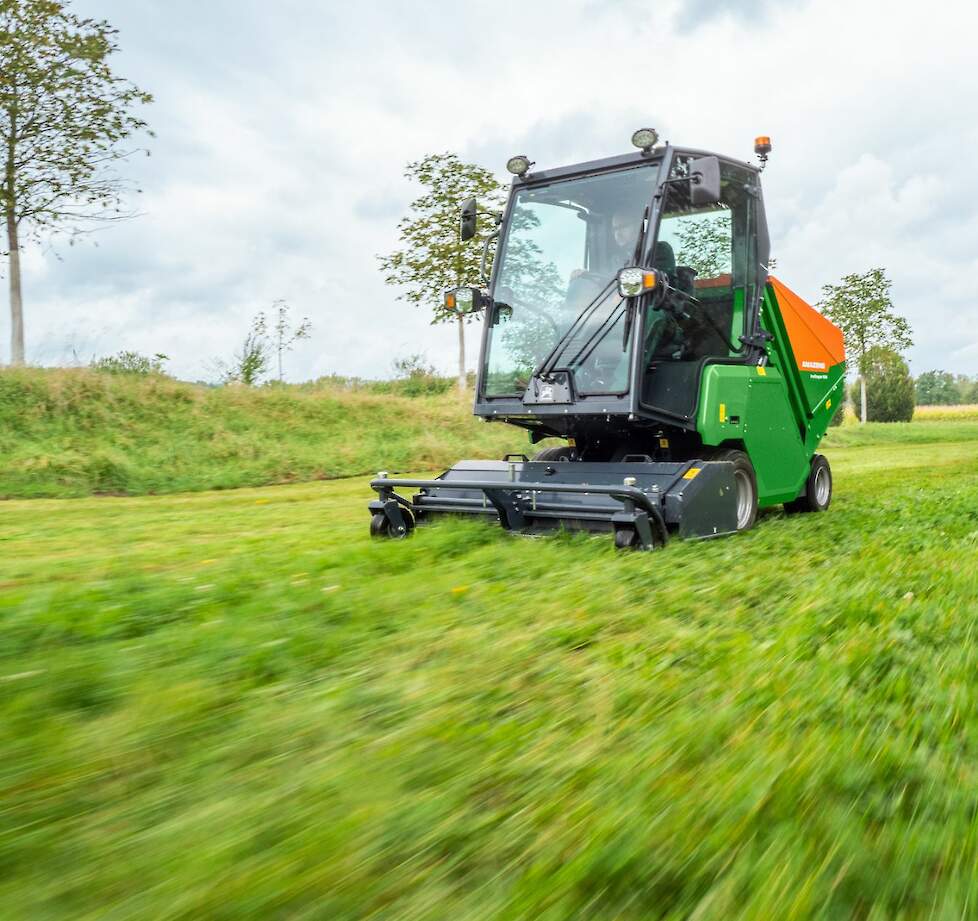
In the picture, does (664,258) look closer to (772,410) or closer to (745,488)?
(772,410)

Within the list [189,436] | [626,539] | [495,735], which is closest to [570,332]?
[626,539]

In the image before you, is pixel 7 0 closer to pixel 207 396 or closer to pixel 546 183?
pixel 207 396

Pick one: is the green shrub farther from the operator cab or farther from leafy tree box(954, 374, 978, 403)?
leafy tree box(954, 374, 978, 403)

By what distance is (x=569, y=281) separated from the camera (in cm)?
673

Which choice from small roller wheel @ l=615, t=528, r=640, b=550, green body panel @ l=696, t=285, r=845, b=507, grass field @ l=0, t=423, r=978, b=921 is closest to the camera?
grass field @ l=0, t=423, r=978, b=921

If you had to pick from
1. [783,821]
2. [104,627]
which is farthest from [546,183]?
[783,821]

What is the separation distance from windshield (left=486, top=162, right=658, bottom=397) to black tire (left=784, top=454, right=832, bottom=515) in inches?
116

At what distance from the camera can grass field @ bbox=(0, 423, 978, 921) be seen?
1760mm

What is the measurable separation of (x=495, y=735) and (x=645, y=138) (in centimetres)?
497

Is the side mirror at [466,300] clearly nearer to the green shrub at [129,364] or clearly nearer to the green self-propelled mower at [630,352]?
the green self-propelled mower at [630,352]

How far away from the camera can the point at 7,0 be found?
15.5 meters

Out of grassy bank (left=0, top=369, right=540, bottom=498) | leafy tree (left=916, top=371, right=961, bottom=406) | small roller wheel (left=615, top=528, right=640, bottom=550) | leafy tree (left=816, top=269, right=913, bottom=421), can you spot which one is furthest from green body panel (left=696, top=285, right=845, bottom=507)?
leafy tree (left=916, top=371, right=961, bottom=406)

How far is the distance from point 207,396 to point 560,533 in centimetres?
1206

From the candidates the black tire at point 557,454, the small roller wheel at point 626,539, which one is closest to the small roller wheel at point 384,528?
the black tire at point 557,454
